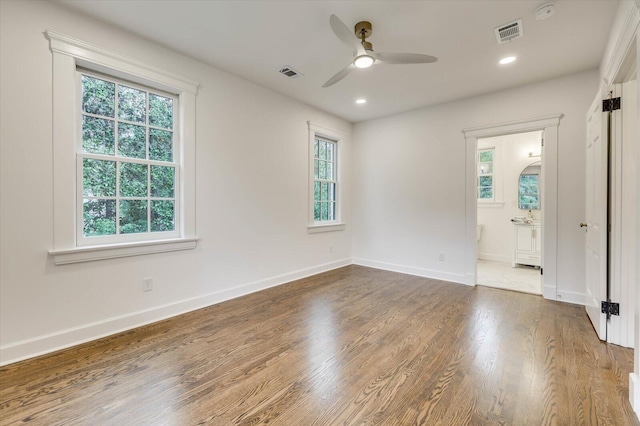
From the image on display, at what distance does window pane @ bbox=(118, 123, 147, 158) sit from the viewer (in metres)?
2.70

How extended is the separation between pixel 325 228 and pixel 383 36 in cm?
296

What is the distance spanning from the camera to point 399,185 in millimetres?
4879

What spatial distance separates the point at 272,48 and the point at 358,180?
2.98 m

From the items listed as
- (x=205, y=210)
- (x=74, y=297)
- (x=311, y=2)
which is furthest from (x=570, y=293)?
(x=74, y=297)

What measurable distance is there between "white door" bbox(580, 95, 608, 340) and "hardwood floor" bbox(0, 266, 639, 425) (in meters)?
0.23

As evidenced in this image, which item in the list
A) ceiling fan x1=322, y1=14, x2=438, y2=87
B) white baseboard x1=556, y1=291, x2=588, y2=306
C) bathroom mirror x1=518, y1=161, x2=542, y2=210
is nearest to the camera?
ceiling fan x1=322, y1=14, x2=438, y2=87

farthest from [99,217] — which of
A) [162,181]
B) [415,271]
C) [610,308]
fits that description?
[610,308]

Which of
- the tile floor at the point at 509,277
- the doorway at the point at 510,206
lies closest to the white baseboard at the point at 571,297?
the tile floor at the point at 509,277

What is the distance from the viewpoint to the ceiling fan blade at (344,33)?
2051 millimetres

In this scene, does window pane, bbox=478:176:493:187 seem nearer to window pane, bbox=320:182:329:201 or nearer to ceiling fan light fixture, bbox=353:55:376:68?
window pane, bbox=320:182:329:201

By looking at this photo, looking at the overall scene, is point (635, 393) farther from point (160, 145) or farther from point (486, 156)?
point (486, 156)

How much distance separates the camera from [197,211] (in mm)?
3178

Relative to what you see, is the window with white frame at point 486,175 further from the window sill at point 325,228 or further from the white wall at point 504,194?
the window sill at point 325,228

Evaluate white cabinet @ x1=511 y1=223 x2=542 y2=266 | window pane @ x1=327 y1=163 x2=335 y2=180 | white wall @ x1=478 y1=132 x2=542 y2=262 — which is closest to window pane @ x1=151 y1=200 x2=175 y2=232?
window pane @ x1=327 y1=163 x2=335 y2=180
